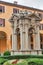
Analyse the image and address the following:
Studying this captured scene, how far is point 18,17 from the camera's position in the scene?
32.6 meters

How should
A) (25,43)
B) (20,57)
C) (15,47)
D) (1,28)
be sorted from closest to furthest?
(20,57) < (25,43) < (15,47) < (1,28)

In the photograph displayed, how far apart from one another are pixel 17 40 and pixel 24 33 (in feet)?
11.9

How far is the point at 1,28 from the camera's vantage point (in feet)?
211

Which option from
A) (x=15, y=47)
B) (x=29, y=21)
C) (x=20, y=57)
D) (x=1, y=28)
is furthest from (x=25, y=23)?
(x=1, y=28)

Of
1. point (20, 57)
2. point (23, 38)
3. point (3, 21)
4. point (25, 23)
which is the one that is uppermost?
point (3, 21)

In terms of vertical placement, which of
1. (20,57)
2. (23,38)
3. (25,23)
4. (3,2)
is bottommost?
(20,57)

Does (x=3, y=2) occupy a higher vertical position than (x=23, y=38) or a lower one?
higher

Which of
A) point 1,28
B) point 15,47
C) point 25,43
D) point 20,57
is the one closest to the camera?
point 20,57

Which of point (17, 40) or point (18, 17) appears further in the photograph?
point (17, 40)

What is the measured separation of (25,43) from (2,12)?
3481 centimetres

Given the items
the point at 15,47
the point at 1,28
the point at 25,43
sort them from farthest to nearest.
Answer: the point at 1,28, the point at 15,47, the point at 25,43

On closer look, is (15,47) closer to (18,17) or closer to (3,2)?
(18,17)

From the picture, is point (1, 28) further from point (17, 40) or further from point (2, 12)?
point (17, 40)

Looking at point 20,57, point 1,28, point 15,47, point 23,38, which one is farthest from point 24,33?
point 1,28
